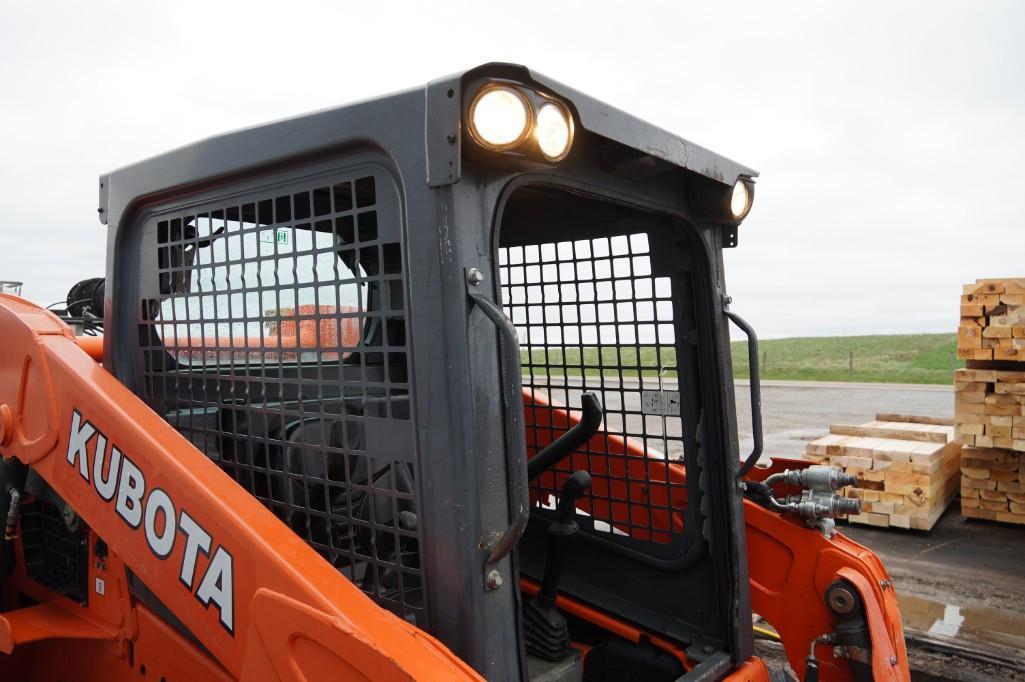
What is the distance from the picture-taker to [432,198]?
1.57 metres

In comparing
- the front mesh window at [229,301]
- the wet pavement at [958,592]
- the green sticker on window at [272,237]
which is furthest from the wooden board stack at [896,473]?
the front mesh window at [229,301]

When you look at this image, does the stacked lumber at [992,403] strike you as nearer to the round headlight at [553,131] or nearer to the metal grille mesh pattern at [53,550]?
the round headlight at [553,131]

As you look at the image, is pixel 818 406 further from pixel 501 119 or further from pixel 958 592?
pixel 501 119

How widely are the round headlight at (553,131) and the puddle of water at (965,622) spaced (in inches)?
181

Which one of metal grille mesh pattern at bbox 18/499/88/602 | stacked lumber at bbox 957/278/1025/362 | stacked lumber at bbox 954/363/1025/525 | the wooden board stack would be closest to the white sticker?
metal grille mesh pattern at bbox 18/499/88/602

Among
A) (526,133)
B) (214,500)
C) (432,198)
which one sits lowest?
(214,500)

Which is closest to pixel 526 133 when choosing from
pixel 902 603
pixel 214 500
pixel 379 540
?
pixel 214 500

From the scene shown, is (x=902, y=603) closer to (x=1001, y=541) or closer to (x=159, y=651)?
(x=1001, y=541)

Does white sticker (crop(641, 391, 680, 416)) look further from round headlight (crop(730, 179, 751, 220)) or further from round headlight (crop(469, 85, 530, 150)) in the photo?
round headlight (crop(469, 85, 530, 150))

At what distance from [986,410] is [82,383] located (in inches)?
297

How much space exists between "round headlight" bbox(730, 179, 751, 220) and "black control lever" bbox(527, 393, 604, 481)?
72 cm

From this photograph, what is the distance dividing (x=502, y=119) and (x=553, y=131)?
0.41 ft

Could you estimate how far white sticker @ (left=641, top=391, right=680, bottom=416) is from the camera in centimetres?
261

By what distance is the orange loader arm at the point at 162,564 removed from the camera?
148cm
